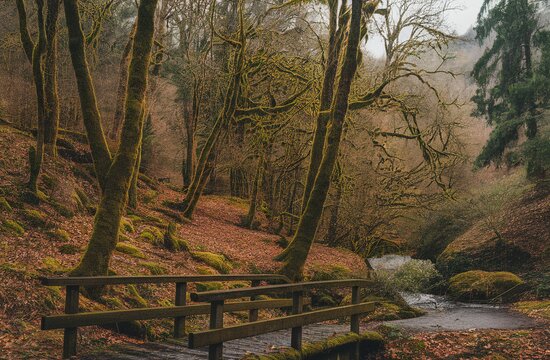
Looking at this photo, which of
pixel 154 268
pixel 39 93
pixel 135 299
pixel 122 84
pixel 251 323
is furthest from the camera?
pixel 122 84

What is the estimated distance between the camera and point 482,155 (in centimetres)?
2830

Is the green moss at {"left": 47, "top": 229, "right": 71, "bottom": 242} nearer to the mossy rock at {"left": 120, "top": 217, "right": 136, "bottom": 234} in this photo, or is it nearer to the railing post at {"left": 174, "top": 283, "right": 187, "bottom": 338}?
the mossy rock at {"left": 120, "top": 217, "right": 136, "bottom": 234}

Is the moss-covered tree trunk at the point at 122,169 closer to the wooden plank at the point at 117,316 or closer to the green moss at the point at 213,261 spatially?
the wooden plank at the point at 117,316

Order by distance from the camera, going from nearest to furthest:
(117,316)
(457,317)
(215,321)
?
(215,321) < (117,316) < (457,317)

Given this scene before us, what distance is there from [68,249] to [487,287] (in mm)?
15129

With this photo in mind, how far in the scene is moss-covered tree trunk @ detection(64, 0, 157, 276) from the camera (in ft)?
29.9

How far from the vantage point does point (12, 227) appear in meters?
11.2

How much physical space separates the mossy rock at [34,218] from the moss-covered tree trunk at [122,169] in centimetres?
338

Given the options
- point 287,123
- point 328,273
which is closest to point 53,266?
point 328,273

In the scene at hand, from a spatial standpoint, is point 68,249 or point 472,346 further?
point 68,249

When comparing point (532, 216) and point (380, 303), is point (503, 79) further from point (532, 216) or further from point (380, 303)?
point (380, 303)

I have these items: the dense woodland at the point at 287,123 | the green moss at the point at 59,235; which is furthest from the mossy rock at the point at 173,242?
the green moss at the point at 59,235

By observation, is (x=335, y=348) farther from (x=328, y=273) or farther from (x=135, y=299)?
(x=328, y=273)

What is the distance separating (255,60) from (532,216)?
51.1 ft
